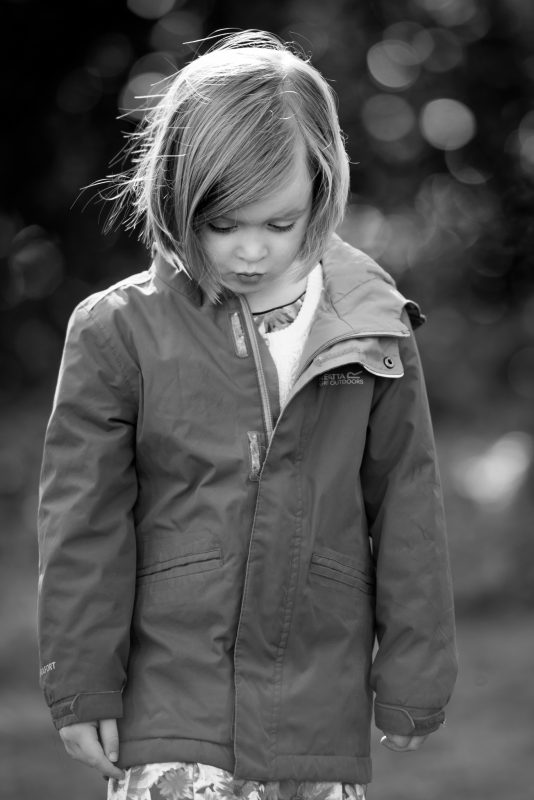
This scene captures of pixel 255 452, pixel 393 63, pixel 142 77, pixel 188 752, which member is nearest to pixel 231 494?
pixel 255 452

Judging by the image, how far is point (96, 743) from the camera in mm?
1942

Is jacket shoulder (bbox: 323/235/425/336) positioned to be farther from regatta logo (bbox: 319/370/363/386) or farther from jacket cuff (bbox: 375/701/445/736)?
jacket cuff (bbox: 375/701/445/736)

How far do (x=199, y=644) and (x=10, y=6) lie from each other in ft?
10.6

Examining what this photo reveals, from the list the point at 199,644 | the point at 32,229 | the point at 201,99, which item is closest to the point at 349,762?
the point at 199,644

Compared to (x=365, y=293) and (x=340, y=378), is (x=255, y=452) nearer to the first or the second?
(x=340, y=378)

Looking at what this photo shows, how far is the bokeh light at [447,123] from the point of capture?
4875 mm

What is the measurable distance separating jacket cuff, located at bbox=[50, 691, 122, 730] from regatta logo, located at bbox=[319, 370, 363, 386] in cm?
59

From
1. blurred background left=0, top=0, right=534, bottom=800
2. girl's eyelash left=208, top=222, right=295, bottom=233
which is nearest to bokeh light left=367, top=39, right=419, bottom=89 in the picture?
blurred background left=0, top=0, right=534, bottom=800

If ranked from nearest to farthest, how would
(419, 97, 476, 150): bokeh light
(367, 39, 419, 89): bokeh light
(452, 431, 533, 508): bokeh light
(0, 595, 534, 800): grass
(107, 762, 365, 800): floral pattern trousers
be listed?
(107, 762, 365, 800): floral pattern trousers < (0, 595, 534, 800): grass < (367, 39, 419, 89): bokeh light < (419, 97, 476, 150): bokeh light < (452, 431, 533, 508): bokeh light

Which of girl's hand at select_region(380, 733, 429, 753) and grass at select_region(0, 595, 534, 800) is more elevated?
girl's hand at select_region(380, 733, 429, 753)

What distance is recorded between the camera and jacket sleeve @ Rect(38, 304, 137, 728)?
6.39 feet

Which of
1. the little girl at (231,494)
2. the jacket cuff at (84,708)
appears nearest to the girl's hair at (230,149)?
the little girl at (231,494)

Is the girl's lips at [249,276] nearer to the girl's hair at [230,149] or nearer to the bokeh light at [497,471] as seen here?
the girl's hair at [230,149]

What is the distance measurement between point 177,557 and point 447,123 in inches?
131
